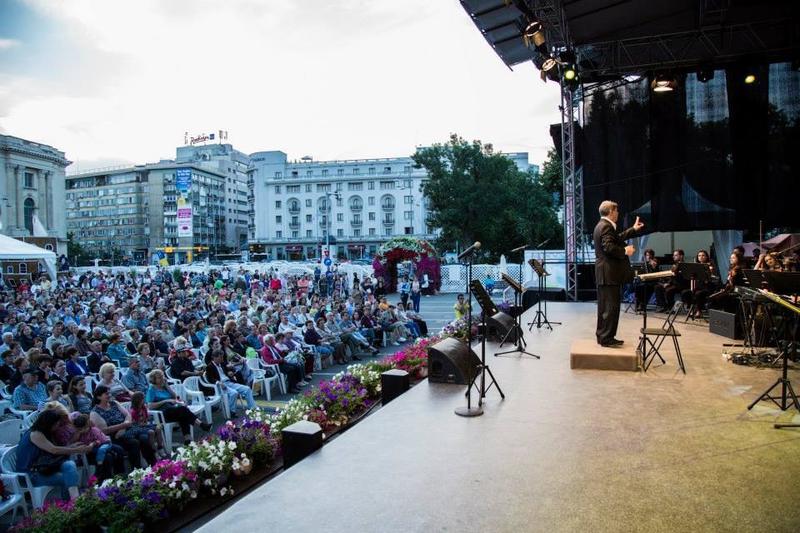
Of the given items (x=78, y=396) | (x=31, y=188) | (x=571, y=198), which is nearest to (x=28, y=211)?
(x=31, y=188)

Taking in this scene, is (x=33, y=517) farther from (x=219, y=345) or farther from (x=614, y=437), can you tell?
(x=219, y=345)

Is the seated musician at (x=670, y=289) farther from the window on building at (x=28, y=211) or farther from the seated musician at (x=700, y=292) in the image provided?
the window on building at (x=28, y=211)

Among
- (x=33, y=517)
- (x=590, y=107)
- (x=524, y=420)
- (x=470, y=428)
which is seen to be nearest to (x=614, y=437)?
(x=524, y=420)

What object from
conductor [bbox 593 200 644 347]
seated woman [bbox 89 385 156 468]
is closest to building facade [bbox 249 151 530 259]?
conductor [bbox 593 200 644 347]

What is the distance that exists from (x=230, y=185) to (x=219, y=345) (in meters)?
111

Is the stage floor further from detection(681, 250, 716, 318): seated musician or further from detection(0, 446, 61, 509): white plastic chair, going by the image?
detection(681, 250, 716, 318): seated musician

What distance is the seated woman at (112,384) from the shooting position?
667cm

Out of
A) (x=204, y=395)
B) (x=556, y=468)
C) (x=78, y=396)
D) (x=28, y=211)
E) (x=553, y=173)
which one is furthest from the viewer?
(x=28, y=211)

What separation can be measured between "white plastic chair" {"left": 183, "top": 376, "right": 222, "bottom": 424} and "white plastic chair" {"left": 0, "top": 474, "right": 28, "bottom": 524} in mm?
2919

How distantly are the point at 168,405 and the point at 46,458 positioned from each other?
1840 millimetres

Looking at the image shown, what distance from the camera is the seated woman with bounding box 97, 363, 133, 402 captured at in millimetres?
Result: 6672

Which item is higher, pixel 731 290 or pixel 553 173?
pixel 553 173

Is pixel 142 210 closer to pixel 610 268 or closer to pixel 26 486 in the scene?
pixel 26 486

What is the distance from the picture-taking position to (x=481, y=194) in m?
40.2
